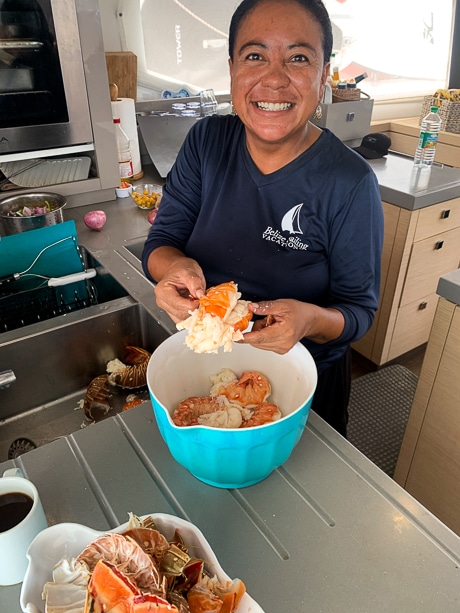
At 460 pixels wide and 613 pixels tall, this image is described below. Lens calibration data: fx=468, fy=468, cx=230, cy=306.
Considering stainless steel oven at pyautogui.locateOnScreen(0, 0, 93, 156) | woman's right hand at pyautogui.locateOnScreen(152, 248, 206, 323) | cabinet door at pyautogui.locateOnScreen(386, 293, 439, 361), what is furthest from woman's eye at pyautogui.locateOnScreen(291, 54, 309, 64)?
cabinet door at pyautogui.locateOnScreen(386, 293, 439, 361)

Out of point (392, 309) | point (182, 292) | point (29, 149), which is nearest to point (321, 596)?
point (182, 292)

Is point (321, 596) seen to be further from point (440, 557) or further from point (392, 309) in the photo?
point (392, 309)

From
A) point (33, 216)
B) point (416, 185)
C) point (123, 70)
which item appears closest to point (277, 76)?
point (33, 216)

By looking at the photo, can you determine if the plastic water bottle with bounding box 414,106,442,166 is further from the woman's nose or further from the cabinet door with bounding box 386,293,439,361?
the woman's nose

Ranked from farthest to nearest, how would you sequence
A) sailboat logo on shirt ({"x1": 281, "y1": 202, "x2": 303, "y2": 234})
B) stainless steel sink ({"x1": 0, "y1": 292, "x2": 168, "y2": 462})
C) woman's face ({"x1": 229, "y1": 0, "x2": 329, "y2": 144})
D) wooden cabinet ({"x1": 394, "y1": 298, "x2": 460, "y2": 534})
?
wooden cabinet ({"x1": 394, "y1": 298, "x2": 460, "y2": 534}) → stainless steel sink ({"x1": 0, "y1": 292, "x2": 168, "y2": 462}) → sailboat logo on shirt ({"x1": 281, "y1": 202, "x2": 303, "y2": 234}) → woman's face ({"x1": 229, "y1": 0, "x2": 329, "y2": 144})

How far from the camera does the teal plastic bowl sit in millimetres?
666

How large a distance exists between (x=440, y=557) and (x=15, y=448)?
93 centimetres

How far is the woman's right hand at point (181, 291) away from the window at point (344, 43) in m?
1.81

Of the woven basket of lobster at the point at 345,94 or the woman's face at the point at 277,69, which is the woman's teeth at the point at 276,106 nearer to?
the woman's face at the point at 277,69

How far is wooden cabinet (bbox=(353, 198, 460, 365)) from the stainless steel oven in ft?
4.34

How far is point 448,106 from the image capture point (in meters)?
3.12

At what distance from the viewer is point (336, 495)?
74 cm

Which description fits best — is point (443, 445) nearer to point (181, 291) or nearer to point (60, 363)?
point (181, 291)

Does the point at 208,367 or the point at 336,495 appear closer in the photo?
the point at 336,495
